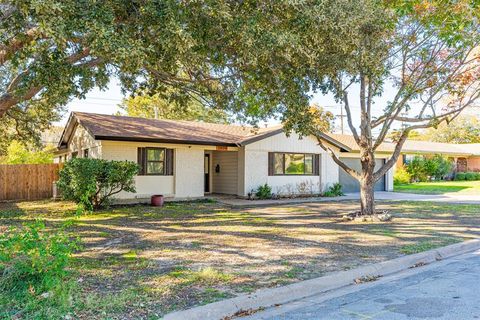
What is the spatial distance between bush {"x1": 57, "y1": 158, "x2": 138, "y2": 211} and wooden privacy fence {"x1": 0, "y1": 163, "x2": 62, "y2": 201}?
5866 millimetres

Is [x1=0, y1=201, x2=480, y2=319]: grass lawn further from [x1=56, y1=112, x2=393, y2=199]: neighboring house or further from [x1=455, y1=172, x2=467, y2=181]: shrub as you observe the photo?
[x1=455, y1=172, x2=467, y2=181]: shrub

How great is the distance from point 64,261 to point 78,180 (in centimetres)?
895

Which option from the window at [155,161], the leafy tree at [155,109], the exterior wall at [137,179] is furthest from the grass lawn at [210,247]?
the leafy tree at [155,109]

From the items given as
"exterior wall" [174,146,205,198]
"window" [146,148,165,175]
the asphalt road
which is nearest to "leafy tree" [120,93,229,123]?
"exterior wall" [174,146,205,198]

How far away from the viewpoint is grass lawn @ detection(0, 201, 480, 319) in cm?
494

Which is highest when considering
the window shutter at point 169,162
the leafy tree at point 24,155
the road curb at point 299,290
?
the leafy tree at point 24,155

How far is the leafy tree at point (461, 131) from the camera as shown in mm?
58812

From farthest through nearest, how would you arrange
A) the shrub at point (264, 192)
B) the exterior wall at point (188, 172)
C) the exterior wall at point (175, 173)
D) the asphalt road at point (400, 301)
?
the shrub at point (264, 192)
the exterior wall at point (188, 172)
the exterior wall at point (175, 173)
the asphalt road at point (400, 301)

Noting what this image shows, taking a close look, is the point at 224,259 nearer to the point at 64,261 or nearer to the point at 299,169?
the point at 64,261

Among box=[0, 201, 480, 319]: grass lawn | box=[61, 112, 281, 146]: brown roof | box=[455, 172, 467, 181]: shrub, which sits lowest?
box=[0, 201, 480, 319]: grass lawn

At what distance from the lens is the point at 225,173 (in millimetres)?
20828

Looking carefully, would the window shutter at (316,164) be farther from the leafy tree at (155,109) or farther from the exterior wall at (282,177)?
the leafy tree at (155,109)

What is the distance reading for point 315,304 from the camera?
4.98 m

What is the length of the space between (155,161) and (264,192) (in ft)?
18.0
